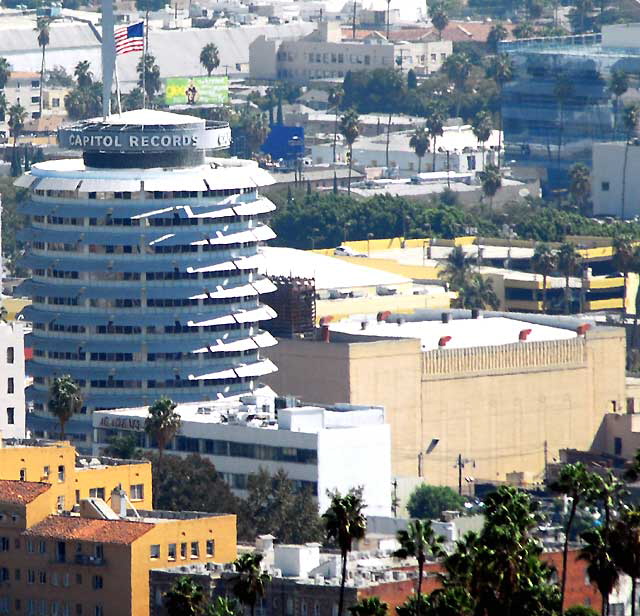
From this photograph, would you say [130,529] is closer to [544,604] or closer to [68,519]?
[68,519]

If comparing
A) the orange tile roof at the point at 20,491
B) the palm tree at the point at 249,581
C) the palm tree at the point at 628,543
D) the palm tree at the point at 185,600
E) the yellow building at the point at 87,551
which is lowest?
the yellow building at the point at 87,551

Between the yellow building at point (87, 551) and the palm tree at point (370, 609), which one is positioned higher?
the palm tree at point (370, 609)

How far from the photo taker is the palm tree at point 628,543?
158 m

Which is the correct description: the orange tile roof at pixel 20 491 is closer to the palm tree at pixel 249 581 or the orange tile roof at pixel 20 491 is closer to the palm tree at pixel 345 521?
the palm tree at pixel 249 581

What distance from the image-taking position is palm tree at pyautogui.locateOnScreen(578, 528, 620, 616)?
15938 centimetres

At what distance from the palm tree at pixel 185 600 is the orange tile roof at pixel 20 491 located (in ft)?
91.7

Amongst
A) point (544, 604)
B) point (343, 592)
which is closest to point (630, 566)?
point (544, 604)

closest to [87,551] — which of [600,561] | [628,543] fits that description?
[600,561]

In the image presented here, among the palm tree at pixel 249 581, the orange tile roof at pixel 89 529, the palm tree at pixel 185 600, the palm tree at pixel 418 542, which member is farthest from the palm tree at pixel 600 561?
the orange tile roof at pixel 89 529

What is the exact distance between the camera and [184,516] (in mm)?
196500

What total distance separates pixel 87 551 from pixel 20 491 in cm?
721

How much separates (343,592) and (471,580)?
2348cm

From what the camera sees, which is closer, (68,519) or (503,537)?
(503,537)

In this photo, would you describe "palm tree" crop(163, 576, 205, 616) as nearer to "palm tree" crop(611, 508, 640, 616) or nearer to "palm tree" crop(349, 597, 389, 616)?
"palm tree" crop(349, 597, 389, 616)
